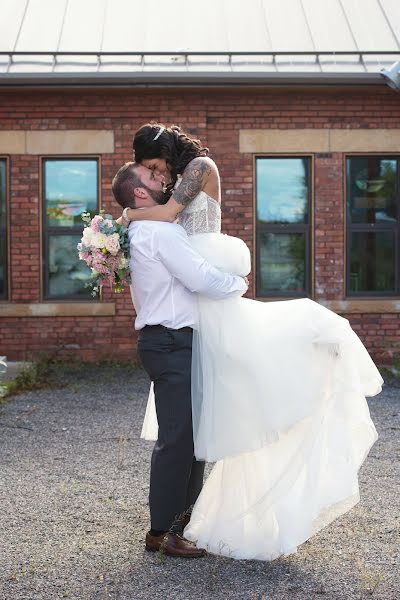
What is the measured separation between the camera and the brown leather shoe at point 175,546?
434cm

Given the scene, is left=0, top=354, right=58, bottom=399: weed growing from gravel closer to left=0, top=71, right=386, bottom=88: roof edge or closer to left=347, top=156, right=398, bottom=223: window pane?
left=0, top=71, right=386, bottom=88: roof edge

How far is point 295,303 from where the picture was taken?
446cm

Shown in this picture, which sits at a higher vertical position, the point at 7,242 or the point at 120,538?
the point at 7,242

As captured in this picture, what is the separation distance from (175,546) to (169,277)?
1.28m

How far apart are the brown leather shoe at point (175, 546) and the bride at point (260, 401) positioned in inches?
2.4

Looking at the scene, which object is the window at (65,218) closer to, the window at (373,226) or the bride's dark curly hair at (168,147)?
the window at (373,226)

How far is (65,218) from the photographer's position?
11297mm

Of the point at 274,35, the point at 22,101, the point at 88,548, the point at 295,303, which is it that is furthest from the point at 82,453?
the point at 274,35

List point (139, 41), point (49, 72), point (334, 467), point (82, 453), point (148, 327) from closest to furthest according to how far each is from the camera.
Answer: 1. point (334, 467)
2. point (148, 327)
3. point (82, 453)
4. point (49, 72)
5. point (139, 41)

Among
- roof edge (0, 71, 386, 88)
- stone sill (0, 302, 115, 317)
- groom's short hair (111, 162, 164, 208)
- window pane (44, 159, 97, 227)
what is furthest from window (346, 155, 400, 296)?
groom's short hair (111, 162, 164, 208)

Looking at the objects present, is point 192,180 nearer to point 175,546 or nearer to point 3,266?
point 175,546

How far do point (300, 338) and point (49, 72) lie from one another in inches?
278

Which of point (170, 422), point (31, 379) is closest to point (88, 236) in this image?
point (170, 422)

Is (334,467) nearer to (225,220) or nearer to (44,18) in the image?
(225,220)
